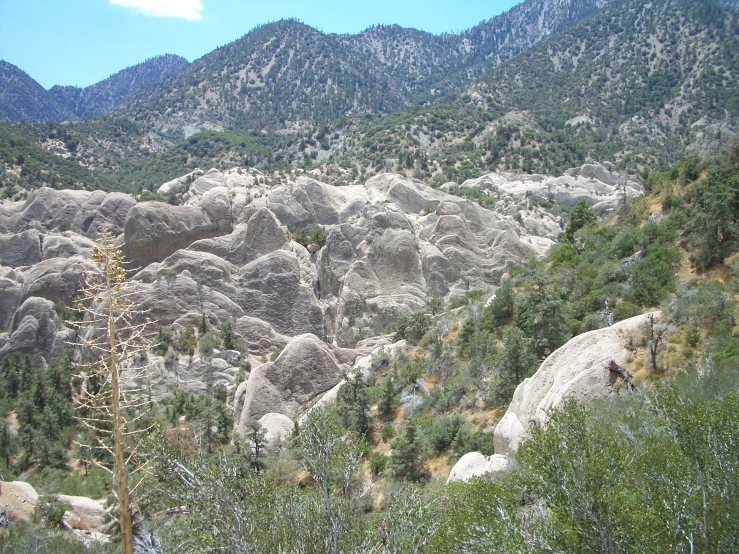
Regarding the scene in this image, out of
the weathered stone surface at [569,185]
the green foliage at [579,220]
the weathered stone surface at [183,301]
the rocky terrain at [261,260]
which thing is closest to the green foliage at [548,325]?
the rocky terrain at [261,260]

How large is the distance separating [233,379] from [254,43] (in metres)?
166

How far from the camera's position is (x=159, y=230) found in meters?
46.0

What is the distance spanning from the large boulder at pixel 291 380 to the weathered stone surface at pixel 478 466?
1325 centimetres

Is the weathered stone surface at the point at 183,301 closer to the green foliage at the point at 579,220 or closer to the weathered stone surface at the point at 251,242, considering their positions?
the weathered stone surface at the point at 251,242

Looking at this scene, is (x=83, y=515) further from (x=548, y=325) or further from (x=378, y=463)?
(x=548, y=325)

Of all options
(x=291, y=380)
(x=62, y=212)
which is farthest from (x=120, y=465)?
(x=62, y=212)

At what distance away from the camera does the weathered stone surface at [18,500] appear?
23484 millimetres

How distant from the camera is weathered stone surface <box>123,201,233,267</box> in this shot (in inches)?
1790

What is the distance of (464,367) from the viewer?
88.5 feet

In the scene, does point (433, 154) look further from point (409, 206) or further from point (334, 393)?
point (334, 393)

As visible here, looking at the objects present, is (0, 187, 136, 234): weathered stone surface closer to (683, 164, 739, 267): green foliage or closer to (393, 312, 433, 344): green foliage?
(393, 312, 433, 344): green foliage

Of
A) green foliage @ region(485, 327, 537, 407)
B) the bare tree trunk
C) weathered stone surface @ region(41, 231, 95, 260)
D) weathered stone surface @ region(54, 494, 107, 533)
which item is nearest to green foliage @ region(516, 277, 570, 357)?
green foliage @ region(485, 327, 537, 407)

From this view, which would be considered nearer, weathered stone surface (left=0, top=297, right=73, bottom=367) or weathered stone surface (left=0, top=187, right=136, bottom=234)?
weathered stone surface (left=0, top=297, right=73, bottom=367)

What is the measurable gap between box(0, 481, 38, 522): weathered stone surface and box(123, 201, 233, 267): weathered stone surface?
72.3ft
